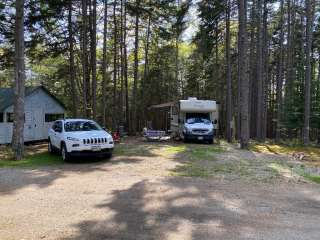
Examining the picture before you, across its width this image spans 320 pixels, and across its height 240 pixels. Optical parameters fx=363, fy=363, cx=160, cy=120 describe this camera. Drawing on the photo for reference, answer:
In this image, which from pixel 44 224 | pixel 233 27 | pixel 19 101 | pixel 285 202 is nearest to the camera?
pixel 44 224

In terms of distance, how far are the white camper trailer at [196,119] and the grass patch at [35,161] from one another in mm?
8148

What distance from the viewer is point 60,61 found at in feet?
104

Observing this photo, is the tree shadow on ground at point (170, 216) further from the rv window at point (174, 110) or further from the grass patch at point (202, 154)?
the rv window at point (174, 110)

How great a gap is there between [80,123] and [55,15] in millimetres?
10356

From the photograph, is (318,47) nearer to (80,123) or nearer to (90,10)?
(90,10)

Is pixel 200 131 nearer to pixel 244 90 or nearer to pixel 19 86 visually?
pixel 244 90

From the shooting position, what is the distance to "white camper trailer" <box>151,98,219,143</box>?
2038cm

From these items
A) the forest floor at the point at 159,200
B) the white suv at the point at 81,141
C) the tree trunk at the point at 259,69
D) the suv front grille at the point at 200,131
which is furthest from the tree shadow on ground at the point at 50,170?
the tree trunk at the point at 259,69

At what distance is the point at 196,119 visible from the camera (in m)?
21.2

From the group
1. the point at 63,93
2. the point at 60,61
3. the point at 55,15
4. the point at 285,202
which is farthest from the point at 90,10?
the point at 285,202

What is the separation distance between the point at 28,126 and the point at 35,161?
8607mm

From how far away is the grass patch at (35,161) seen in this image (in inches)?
509

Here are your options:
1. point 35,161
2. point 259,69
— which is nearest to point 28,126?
point 35,161

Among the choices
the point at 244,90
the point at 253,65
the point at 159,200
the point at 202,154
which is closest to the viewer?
the point at 159,200
